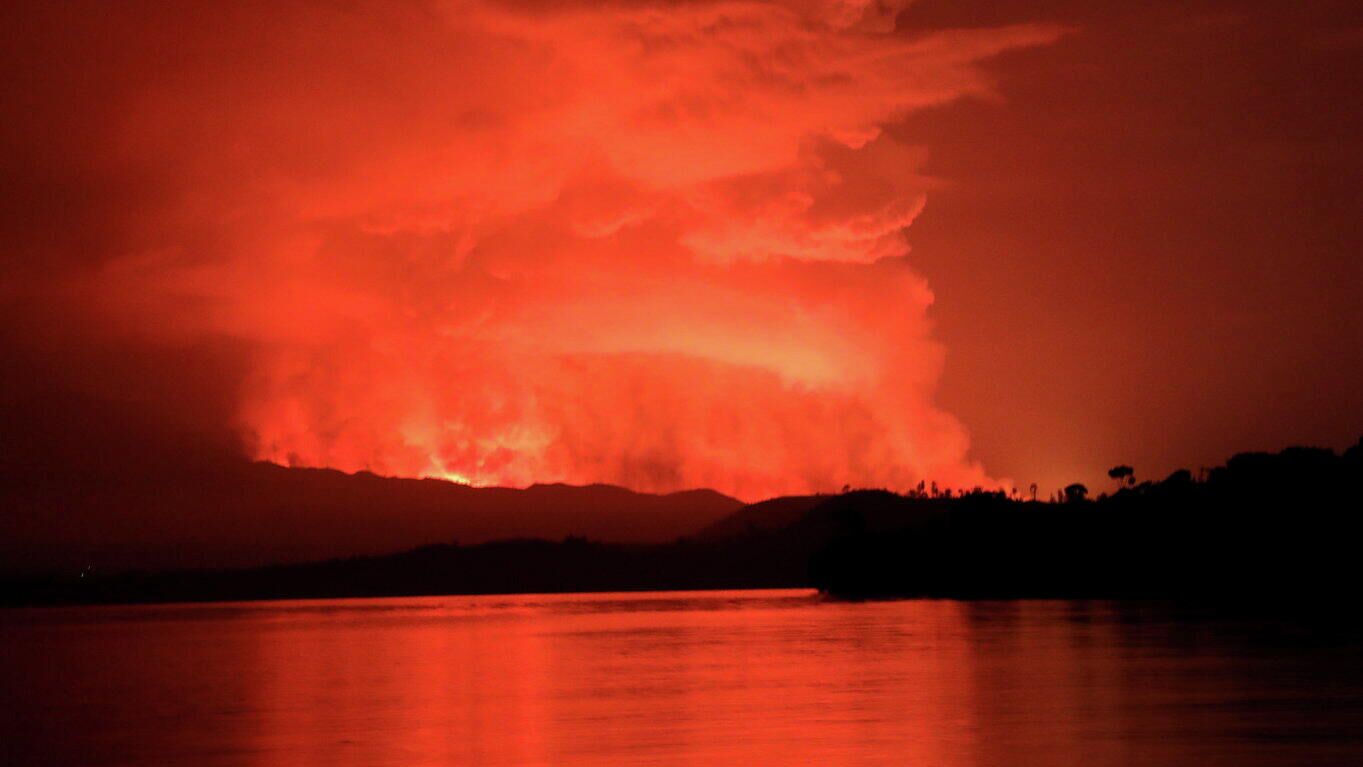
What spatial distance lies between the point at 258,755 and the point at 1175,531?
420 ft

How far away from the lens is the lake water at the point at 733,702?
31.2 meters

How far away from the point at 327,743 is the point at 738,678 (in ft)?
60.6

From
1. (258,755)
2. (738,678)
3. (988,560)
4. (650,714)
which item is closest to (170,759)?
(258,755)

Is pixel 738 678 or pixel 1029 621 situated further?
pixel 1029 621

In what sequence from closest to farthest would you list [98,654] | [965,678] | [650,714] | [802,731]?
[802,731]
[650,714]
[965,678]
[98,654]

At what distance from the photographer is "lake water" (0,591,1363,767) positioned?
3117 centimetres

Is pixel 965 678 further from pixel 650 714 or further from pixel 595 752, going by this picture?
pixel 595 752

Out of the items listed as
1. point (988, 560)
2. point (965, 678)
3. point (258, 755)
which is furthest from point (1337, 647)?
point (988, 560)

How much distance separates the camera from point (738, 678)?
5000cm

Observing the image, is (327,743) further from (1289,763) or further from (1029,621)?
(1029,621)

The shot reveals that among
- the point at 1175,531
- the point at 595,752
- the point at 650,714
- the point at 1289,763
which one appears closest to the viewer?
the point at 1289,763

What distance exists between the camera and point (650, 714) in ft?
128

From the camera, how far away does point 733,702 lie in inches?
1630

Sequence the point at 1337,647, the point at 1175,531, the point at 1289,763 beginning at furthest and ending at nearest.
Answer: the point at 1175,531
the point at 1337,647
the point at 1289,763
